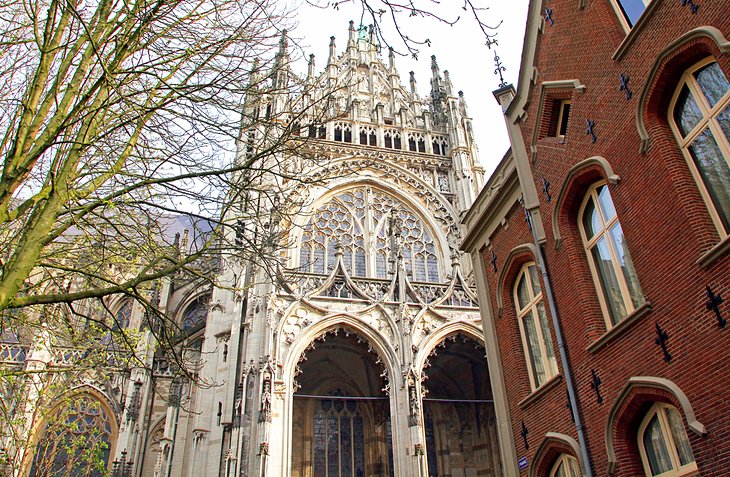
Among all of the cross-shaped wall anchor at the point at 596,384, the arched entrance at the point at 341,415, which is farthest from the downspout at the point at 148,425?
the cross-shaped wall anchor at the point at 596,384

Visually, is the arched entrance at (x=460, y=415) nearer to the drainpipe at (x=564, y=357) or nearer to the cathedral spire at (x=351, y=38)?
the drainpipe at (x=564, y=357)

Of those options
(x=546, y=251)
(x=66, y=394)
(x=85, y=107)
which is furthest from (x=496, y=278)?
(x=66, y=394)

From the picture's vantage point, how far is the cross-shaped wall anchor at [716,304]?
5.29 m

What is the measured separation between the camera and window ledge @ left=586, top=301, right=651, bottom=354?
6.33m

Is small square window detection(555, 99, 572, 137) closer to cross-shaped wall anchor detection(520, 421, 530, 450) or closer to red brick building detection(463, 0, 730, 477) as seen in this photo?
red brick building detection(463, 0, 730, 477)

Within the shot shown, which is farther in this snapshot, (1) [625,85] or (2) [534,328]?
(2) [534,328]

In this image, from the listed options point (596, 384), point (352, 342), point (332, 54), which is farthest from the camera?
point (332, 54)

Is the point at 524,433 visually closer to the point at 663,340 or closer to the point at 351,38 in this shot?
the point at 663,340

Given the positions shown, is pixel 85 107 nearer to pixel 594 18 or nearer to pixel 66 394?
pixel 594 18

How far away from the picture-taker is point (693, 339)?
5.62 metres

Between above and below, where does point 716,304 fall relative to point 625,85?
below

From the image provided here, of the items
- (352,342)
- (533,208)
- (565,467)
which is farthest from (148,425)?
(533,208)

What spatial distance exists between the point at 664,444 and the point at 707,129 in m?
3.33

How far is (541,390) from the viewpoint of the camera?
8477 mm
